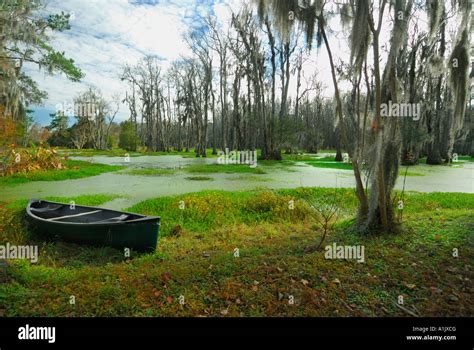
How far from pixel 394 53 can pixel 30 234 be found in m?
7.17

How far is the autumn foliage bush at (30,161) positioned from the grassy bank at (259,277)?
6469 mm

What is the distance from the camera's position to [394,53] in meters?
3.77

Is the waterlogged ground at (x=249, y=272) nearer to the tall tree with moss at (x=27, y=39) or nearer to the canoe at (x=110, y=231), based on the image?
the canoe at (x=110, y=231)

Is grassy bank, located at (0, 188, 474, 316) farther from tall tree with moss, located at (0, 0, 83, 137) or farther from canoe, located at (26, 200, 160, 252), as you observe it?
tall tree with moss, located at (0, 0, 83, 137)

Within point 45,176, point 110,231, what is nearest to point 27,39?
point 45,176

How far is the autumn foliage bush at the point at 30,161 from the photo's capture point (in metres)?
10.1

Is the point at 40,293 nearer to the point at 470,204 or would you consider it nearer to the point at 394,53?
the point at 394,53

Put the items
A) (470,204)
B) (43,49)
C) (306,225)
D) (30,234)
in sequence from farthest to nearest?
(43,49)
(470,204)
(306,225)
(30,234)

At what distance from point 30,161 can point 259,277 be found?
1366 cm

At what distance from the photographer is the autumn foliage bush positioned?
10.1 meters

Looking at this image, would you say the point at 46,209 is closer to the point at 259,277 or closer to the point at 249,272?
the point at 249,272

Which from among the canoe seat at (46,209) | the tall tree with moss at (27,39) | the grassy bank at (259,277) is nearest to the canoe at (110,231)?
the grassy bank at (259,277)

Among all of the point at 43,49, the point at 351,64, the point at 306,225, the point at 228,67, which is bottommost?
the point at 306,225
